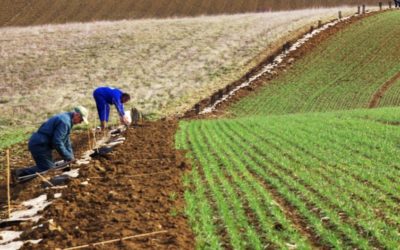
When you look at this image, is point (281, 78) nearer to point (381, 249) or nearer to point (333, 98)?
point (333, 98)

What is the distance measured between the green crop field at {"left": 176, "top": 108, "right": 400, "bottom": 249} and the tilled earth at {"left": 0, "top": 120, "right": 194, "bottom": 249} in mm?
398

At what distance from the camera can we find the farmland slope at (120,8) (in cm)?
6184

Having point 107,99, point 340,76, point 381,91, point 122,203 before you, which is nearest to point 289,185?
point 122,203

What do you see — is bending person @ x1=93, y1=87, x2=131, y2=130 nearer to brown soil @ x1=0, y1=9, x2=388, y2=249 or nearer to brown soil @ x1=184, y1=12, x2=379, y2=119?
brown soil @ x1=0, y1=9, x2=388, y2=249

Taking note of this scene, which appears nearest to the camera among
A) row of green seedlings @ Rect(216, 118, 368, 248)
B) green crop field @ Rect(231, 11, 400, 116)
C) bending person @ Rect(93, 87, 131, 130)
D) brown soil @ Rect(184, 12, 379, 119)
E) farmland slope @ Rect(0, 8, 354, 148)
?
row of green seedlings @ Rect(216, 118, 368, 248)

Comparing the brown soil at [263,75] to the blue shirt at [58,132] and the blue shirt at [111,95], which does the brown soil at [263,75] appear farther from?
the blue shirt at [58,132]

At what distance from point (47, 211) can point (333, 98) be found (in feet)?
81.4

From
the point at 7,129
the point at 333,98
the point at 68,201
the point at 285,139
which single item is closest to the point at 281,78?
the point at 333,98

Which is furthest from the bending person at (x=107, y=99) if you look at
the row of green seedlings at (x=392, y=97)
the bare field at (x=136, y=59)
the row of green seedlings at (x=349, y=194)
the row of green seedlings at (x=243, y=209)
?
the row of green seedlings at (x=392, y=97)

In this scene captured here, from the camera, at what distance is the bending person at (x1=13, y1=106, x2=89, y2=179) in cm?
1284

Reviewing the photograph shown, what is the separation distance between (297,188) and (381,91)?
76.9ft

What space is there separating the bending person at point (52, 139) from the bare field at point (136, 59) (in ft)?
60.1

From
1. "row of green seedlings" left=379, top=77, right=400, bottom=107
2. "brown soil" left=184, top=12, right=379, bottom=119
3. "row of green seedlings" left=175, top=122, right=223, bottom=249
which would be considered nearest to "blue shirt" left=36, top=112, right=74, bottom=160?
"row of green seedlings" left=175, top=122, right=223, bottom=249

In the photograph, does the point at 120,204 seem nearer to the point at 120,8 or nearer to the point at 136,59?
the point at 136,59
